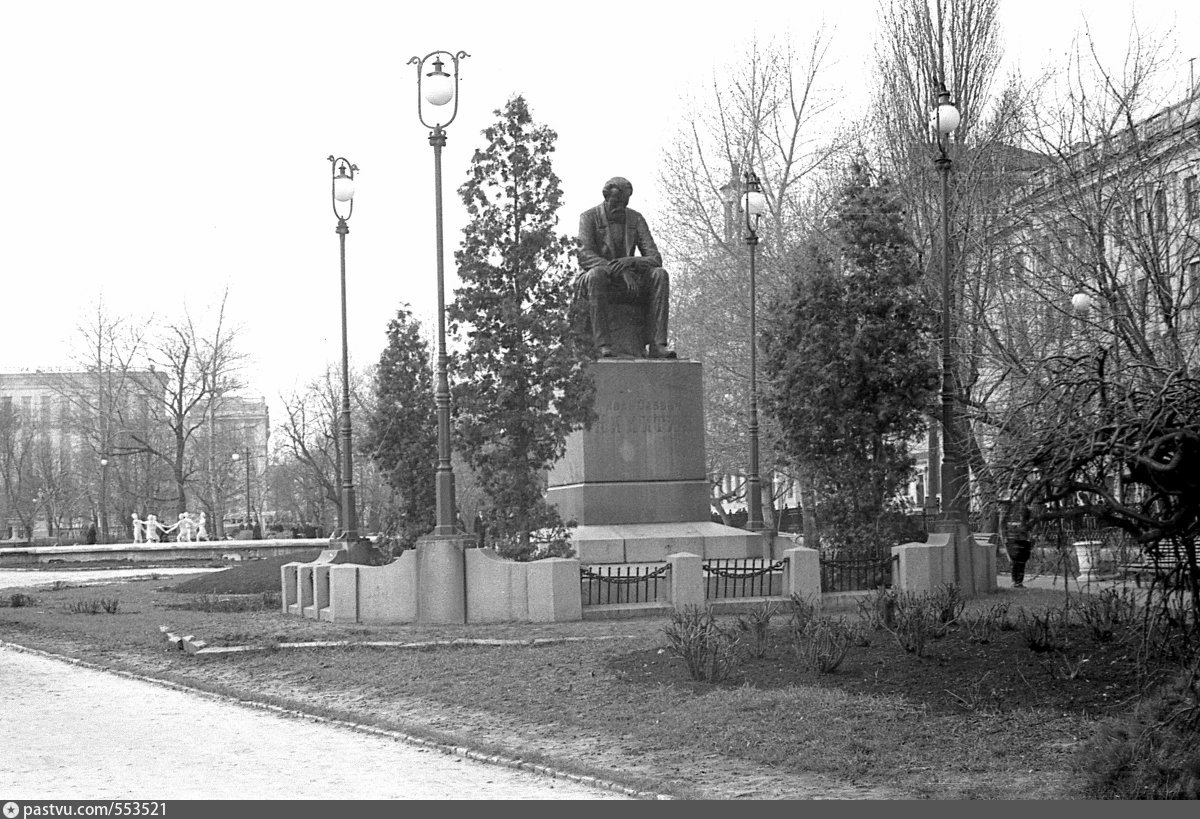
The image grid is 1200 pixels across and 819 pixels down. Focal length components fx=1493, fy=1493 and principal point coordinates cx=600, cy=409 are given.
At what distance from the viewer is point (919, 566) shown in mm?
20156

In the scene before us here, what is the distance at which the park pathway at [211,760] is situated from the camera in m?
8.11

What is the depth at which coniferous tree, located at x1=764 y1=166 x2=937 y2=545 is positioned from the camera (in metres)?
23.2

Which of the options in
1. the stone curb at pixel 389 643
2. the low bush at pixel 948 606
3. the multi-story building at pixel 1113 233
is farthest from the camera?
the multi-story building at pixel 1113 233

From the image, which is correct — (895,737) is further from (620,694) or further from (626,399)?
(626,399)

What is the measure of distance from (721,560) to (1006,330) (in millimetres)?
11688

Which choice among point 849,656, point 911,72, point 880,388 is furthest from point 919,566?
point 911,72

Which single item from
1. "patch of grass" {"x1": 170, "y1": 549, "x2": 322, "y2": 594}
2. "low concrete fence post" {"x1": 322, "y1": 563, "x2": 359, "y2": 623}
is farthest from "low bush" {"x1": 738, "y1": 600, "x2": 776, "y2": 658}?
"patch of grass" {"x1": 170, "y1": 549, "x2": 322, "y2": 594}

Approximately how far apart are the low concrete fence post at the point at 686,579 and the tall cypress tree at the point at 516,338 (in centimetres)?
241

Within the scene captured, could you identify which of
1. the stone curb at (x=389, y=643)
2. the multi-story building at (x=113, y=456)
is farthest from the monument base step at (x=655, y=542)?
the multi-story building at (x=113, y=456)

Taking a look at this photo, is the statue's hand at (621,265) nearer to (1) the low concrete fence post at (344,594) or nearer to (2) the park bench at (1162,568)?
(1) the low concrete fence post at (344,594)

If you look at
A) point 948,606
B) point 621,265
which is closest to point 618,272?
point 621,265

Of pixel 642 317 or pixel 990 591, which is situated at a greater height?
pixel 642 317

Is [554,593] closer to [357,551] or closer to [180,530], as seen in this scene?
[357,551]

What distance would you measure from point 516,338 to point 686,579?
4294 millimetres
